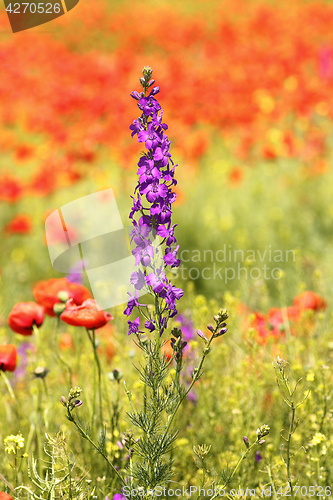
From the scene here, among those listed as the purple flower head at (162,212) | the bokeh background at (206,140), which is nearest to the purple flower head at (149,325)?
the purple flower head at (162,212)

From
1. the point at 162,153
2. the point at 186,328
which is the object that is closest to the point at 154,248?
the point at 162,153

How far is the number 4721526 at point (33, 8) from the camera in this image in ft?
5.88

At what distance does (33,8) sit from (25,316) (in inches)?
54.3

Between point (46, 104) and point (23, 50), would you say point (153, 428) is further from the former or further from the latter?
point (23, 50)

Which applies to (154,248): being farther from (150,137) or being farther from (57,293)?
(57,293)

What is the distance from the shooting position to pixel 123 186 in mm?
3799

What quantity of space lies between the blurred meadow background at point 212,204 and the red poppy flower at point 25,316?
0.19 meters

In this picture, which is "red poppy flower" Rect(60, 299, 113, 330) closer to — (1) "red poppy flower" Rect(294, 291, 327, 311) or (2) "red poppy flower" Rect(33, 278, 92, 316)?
(2) "red poppy flower" Rect(33, 278, 92, 316)

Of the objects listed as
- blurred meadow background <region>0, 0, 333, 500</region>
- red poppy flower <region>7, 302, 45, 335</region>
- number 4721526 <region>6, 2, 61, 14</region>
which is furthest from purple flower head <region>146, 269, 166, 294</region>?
number 4721526 <region>6, 2, 61, 14</region>

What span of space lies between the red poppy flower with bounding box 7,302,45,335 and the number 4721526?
3.95ft

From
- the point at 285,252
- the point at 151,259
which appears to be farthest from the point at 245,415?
the point at 285,252

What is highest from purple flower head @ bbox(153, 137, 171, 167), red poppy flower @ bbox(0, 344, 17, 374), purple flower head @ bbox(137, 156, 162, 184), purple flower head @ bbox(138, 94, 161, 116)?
purple flower head @ bbox(138, 94, 161, 116)

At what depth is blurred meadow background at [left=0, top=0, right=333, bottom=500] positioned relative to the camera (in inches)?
57.2

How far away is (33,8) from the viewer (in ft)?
6.24
